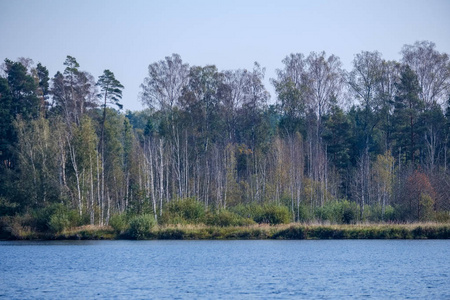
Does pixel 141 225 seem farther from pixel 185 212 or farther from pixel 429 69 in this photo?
pixel 429 69

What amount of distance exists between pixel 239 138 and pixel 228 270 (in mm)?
44376

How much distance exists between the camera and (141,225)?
154ft

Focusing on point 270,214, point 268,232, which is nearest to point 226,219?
point 270,214

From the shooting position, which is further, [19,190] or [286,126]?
[286,126]

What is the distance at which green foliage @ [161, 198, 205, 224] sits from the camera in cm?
4941

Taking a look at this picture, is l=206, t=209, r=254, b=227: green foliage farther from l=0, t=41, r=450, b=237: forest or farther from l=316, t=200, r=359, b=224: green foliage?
l=316, t=200, r=359, b=224: green foliage

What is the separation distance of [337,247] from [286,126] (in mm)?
29900

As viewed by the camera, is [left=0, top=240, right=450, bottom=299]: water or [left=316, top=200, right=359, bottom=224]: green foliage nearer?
[left=0, top=240, right=450, bottom=299]: water

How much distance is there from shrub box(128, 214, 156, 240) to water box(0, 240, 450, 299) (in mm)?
2638

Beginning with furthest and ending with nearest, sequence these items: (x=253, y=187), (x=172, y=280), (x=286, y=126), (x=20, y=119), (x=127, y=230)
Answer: (x=286, y=126) < (x=253, y=187) < (x=20, y=119) < (x=127, y=230) < (x=172, y=280)

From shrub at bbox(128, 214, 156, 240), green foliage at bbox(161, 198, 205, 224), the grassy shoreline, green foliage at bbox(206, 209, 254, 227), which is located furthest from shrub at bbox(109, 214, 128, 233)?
green foliage at bbox(206, 209, 254, 227)

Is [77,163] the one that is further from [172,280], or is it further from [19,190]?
[172,280]

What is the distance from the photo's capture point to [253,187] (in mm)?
63312

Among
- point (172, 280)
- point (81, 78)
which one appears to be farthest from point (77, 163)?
point (172, 280)
